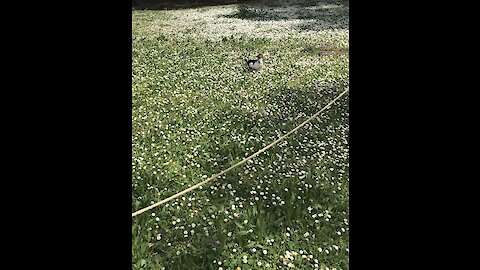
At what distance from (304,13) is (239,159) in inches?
673

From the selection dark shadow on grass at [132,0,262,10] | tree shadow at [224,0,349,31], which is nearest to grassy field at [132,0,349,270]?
tree shadow at [224,0,349,31]

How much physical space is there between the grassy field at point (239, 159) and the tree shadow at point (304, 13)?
6.15 m

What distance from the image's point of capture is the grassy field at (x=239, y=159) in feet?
11.6

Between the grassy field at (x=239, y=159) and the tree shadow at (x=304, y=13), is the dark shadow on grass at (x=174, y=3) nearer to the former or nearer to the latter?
the tree shadow at (x=304, y=13)

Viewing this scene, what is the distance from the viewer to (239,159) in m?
5.18

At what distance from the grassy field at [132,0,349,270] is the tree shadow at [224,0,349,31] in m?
6.15

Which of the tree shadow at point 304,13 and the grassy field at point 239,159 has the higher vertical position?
the tree shadow at point 304,13

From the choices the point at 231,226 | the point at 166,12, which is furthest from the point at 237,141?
the point at 166,12

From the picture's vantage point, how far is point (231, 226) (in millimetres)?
3824

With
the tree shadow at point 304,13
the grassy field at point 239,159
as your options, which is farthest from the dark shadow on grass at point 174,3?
the grassy field at point 239,159
